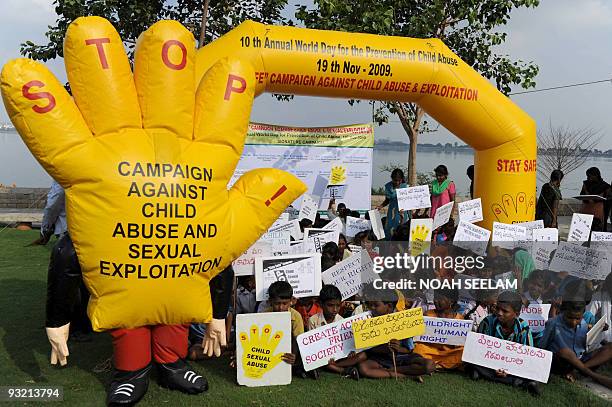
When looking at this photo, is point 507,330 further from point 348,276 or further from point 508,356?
point 348,276

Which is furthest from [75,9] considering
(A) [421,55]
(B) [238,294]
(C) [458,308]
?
(C) [458,308]

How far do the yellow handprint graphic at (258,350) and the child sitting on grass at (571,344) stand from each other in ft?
6.81

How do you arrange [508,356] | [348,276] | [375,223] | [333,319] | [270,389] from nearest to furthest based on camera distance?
[270,389]
[508,356]
[333,319]
[348,276]
[375,223]

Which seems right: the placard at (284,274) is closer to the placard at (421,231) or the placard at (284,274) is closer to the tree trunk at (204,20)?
the placard at (421,231)

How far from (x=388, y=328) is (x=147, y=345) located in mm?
1722

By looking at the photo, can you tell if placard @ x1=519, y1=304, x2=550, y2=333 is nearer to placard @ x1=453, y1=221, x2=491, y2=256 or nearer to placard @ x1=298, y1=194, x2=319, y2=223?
placard @ x1=453, y1=221, x2=491, y2=256

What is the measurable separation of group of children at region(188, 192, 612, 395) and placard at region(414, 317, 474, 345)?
6cm

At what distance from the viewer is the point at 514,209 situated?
698 cm

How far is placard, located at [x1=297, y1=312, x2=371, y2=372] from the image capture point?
401 cm

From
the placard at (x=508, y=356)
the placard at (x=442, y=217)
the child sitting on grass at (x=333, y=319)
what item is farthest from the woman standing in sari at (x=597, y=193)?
the child sitting on grass at (x=333, y=319)

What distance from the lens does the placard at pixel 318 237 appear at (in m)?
5.79

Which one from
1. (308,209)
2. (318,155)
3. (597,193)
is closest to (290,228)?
(308,209)

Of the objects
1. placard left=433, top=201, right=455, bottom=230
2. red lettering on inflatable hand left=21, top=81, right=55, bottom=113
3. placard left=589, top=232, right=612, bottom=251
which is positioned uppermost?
red lettering on inflatable hand left=21, top=81, right=55, bottom=113

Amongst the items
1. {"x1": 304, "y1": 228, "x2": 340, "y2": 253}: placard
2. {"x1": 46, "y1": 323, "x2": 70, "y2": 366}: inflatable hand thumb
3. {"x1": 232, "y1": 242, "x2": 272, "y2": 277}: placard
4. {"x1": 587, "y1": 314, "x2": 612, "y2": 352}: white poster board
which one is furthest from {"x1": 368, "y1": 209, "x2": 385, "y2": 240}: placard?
{"x1": 46, "y1": 323, "x2": 70, "y2": 366}: inflatable hand thumb
